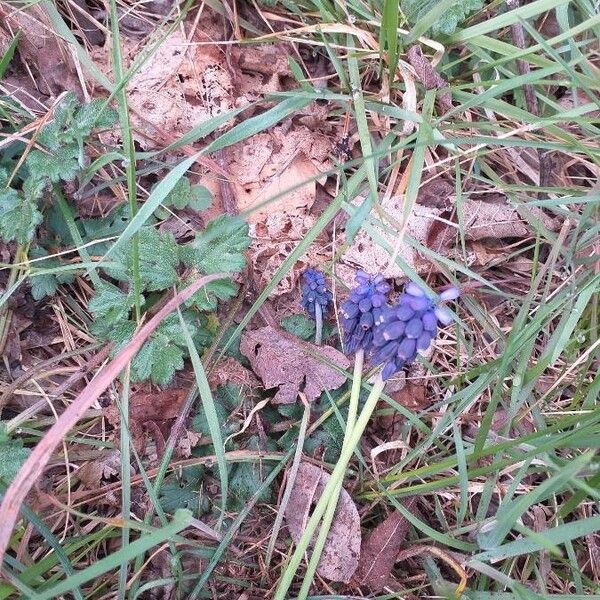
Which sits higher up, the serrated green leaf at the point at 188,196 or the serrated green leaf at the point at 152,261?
the serrated green leaf at the point at 188,196

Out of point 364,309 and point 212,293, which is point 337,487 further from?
point 212,293

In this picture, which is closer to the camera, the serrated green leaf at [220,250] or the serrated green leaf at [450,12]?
the serrated green leaf at [220,250]

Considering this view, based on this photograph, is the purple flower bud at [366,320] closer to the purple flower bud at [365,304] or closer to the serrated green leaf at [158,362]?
the purple flower bud at [365,304]

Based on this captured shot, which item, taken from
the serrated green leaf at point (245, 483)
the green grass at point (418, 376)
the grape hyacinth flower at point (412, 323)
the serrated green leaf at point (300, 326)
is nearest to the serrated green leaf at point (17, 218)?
the green grass at point (418, 376)

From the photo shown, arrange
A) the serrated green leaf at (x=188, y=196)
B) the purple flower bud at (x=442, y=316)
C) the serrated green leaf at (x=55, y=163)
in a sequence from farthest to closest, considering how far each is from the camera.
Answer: the serrated green leaf at (x=188, y=196) < the serrated green leaf at (x=55, y=163) < the purple flower bud at (x=442, y=316)

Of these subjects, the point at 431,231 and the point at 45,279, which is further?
the point at 431,231

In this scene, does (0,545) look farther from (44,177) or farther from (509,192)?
(509,192)

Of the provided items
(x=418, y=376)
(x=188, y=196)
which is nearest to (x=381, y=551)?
(x=418, y=376)

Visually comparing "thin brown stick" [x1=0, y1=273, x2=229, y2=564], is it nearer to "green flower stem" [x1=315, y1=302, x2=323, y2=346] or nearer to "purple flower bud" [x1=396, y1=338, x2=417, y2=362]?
"purple flower bud" [x1=396, y1=338, x2=417, y2=362]
